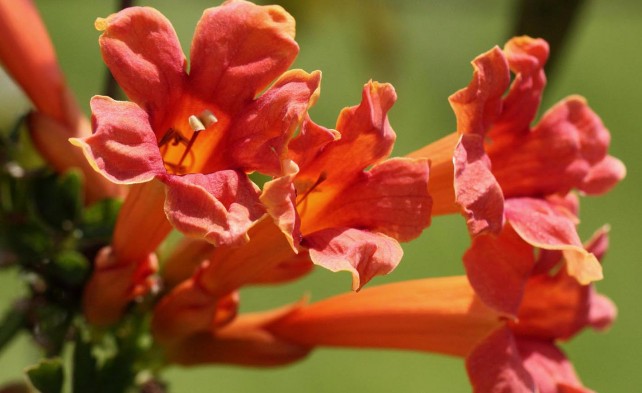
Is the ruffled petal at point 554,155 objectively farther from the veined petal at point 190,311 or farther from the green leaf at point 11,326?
the green leaf at point 11,326

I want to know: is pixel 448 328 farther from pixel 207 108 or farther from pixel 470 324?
pixel 207 108

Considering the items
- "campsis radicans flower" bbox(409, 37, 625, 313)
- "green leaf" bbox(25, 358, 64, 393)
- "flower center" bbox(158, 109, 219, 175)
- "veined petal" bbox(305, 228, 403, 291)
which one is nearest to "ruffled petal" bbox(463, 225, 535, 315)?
"campsis radicans flower" bbox(409, 37, 625, 313)

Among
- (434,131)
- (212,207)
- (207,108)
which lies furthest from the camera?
(434,131)

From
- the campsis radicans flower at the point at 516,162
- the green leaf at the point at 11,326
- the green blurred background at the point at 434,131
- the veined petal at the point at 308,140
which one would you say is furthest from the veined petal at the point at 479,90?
the green blurred background at the point at 434,131

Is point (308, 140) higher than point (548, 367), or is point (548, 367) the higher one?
point (308, 140)

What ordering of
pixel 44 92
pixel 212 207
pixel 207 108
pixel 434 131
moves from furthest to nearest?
1. pixel 434 131
2. pixel 44 92
3. pixel 207 108
4. pixel 212 207

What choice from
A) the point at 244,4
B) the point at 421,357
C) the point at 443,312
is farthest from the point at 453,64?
the point at 244,4

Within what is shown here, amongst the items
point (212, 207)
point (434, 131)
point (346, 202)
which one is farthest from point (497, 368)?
point (434, 131)
